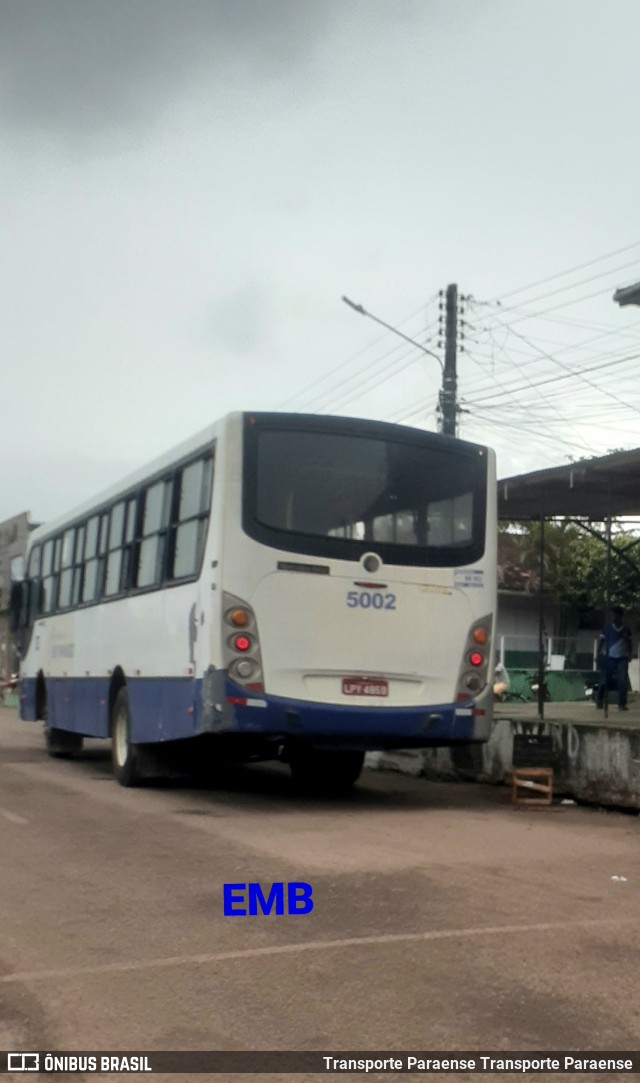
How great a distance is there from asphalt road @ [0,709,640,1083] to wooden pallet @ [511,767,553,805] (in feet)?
3.42

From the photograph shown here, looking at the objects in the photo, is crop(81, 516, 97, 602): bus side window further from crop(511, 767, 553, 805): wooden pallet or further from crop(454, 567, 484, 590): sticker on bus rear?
crop(511, 767, 553, 805): wooden pallet

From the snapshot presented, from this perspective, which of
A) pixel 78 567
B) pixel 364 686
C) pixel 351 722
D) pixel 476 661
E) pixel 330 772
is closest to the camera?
pixel 351 722

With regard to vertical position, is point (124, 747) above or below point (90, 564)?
below

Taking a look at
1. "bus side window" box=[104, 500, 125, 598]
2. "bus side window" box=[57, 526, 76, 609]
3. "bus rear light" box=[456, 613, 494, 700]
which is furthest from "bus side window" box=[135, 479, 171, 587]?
"bus side window" box=[57, 526, 76, 609]

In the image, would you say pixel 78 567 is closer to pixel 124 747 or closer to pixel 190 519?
pixel 124 747

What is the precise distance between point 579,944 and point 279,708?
4951mm

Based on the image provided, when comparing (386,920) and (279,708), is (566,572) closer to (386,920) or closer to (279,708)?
(279,708)

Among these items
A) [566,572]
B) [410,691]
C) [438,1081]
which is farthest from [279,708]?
[566,572]

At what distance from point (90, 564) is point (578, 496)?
19.9 ft

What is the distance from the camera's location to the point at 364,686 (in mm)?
11531

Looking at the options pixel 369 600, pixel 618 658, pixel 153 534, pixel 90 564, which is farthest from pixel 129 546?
pixel 618 658

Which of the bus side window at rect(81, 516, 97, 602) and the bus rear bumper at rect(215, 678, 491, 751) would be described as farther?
the bus side window at rect(81, 516, 97, 602)

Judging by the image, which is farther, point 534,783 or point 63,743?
point 63,743

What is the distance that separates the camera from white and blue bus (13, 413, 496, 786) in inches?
444
